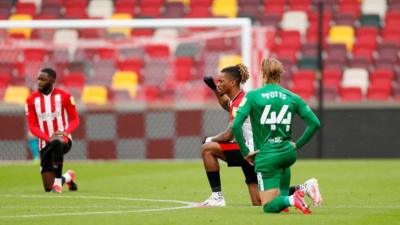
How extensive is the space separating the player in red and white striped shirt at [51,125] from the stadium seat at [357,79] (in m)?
11.0

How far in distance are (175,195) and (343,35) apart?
13590mm

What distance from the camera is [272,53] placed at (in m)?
25.9

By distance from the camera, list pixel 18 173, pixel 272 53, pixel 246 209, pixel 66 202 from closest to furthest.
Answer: pixel 246 209
pixel 66 202
pixel 18 173
pixel 272 53

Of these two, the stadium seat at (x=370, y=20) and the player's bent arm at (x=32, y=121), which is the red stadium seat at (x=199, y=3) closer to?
the stadium seat at (x=370, y=20)

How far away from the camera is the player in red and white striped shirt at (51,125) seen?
15094 millimetres

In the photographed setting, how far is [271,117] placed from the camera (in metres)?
10.7

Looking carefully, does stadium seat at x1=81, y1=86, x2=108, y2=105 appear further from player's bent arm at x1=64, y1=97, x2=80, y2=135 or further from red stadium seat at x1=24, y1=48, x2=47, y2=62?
player's bent arm at x1=64, y1=97, x2=80, y2=135

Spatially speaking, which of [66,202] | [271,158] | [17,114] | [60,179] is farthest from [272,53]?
[271,158]

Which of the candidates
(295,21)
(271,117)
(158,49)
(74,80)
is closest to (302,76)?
(295,21)

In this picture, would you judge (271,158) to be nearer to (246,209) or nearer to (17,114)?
(246,209)

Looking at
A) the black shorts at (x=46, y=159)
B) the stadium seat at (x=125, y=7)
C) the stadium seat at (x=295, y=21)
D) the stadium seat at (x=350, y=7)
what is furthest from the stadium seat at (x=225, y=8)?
the black shorts at (x=46, y=159)

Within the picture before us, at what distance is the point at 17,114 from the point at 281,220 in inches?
592

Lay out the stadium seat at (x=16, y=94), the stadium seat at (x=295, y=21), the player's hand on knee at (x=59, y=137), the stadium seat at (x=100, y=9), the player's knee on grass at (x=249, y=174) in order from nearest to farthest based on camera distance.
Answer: the player's knee on grass at (x=249, y=174) < the player's hand on knee at (x=59, y=137) < the stadium seat at (x=16, y=94) < the stadium seat at (x=295, y=21) < the stadium seat at (x=100, y=9)

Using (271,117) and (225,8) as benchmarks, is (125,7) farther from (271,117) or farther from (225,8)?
(271,117)
